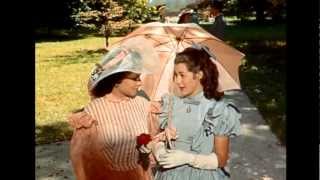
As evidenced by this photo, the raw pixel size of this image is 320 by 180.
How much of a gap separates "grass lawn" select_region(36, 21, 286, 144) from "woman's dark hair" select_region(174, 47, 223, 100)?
185mm

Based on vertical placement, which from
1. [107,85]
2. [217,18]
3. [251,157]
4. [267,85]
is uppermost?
[217,18]

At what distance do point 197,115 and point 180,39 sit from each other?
282mm

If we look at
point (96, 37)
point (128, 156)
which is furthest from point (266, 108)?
point (128, 156)

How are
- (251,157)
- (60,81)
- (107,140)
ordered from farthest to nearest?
1. (251,157)
2. (60,81)
3. (107,140)

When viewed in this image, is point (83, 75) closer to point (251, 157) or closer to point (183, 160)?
point (183, 160)

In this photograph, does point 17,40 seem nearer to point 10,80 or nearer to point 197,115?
point 10,80

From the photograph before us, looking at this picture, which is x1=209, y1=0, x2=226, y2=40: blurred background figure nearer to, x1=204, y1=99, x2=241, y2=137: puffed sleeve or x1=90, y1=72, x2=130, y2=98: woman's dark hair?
x1=204, y1=99, x2=241, y2=137: puffed sleeve

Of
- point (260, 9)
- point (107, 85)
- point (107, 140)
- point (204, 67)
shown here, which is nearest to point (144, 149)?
point (107, 140)

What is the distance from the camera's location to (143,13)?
2359mm

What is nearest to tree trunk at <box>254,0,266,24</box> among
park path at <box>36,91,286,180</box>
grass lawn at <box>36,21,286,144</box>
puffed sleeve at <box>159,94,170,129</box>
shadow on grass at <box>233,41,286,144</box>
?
grass lawn at <box>36,21,286,144</box>

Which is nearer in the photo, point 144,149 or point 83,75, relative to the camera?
point 144,149

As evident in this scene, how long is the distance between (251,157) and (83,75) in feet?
5.71

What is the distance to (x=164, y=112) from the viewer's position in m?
2.20

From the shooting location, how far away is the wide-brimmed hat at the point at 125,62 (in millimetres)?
2146
